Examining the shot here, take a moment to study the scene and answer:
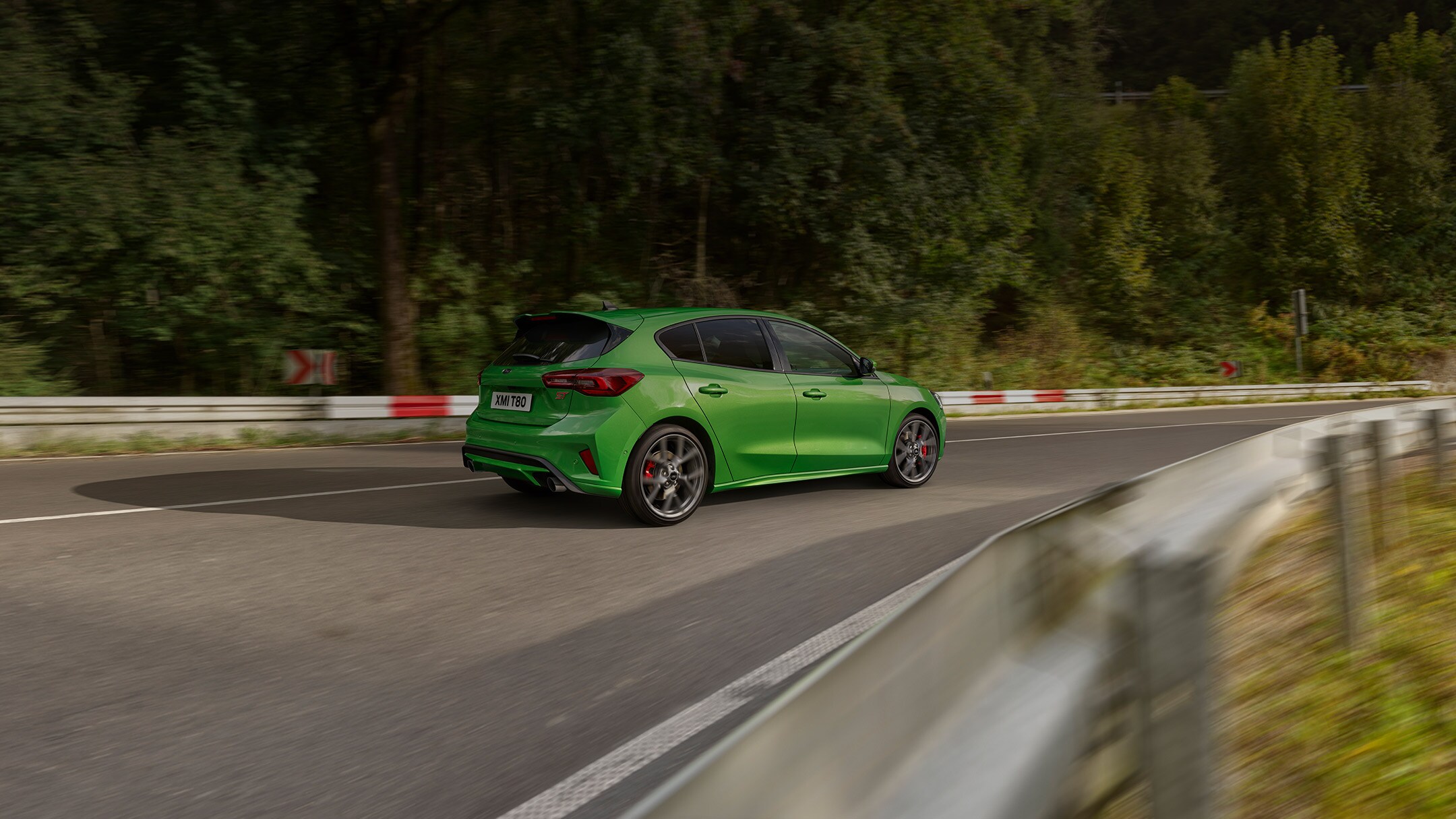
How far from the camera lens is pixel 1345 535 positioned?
13.4 ft

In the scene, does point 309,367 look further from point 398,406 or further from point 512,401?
point 512,401

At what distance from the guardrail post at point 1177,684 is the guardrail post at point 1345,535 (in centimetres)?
254

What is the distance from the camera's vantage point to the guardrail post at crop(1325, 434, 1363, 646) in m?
4.01

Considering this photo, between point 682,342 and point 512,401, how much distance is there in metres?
1.31

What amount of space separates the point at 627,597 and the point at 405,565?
1.49 m

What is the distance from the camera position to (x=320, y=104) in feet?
62.1

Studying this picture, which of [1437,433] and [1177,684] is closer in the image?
[1177,684]

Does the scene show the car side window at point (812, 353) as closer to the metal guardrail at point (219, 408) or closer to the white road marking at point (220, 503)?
the white road marking at point (220, 503)

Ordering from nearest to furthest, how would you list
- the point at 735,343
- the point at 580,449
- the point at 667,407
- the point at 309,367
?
the point at 580,449, the point at 667,407, the point at 735,343, the point at 309,367

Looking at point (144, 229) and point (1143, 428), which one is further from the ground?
point (144, 229)

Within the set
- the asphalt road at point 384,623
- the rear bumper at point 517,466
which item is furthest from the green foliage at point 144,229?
the rear bumper at point 517,466

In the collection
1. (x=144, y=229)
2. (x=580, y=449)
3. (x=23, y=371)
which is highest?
(x=144, y=229)

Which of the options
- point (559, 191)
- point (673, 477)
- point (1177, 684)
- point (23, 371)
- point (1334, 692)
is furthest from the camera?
point (559, 191)

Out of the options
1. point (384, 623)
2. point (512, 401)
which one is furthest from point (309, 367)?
point (384, 623)
